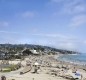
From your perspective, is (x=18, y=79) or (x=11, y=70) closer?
(x=18, y=79)

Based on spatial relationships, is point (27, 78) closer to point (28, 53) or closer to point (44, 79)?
point (44, 79)

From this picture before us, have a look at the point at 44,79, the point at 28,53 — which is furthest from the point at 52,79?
the point at 28,53

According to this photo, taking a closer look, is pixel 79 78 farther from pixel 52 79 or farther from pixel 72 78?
pixel 52 79

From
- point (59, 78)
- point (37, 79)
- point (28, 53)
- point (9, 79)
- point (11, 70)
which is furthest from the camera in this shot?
point (28, 53)

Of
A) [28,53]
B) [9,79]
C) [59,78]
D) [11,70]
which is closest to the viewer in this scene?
[9,79]

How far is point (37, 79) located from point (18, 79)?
150 inches

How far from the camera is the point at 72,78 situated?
4916 cm

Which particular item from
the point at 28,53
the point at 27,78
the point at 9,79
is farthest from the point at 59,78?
the point at 28,53

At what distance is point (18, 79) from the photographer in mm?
45312

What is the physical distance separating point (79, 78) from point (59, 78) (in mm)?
4025

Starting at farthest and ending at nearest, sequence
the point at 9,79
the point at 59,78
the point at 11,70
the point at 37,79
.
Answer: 1. the point at 11,70
2. the point at 59,78
3. the point at 37,79
4. the point at 9,79

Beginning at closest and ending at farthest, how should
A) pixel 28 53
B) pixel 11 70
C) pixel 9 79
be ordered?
pixel 9 79, pixel 11 70, pixel 28 53

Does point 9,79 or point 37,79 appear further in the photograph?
point 37,79

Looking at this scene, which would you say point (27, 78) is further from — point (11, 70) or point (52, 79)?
point (11, 70)
